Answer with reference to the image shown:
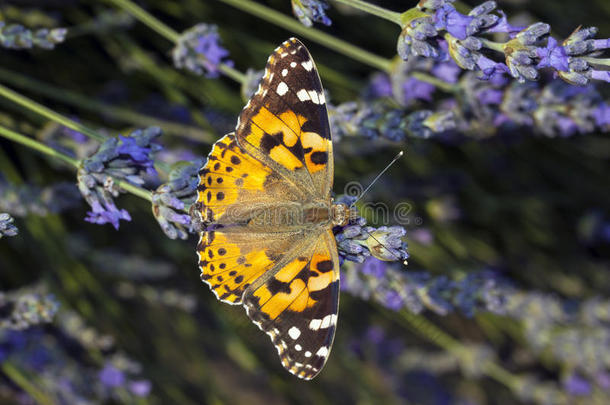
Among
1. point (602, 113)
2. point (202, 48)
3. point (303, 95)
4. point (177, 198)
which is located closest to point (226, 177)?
point (177, 198)

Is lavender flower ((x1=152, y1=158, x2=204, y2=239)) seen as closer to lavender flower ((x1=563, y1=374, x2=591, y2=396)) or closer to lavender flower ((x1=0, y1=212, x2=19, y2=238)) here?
lavender flower ((x1=0, y1=212, x2=19, y2=238))

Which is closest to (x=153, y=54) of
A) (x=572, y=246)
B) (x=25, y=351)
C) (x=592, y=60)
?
(x=25, y=351)

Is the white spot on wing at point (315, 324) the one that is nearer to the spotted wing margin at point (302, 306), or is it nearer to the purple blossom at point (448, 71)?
the spotted wing margin at point (302, 306)

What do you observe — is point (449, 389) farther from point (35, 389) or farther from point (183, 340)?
point (35, 389)

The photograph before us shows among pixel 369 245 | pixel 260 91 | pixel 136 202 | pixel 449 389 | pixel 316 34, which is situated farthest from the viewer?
pixel 449 389

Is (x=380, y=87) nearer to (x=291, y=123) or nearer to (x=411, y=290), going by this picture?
(x=291, y=123)

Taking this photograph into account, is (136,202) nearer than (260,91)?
No
